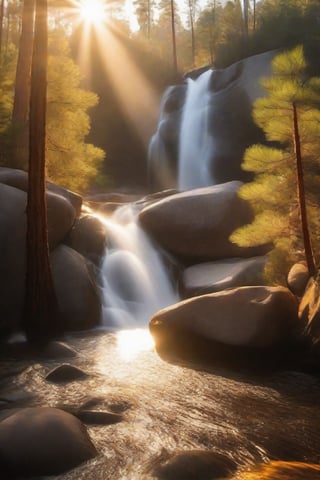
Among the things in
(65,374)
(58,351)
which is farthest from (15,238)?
(65,374)

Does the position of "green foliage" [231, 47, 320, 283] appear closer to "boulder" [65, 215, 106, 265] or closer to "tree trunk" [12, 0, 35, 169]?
"boulder" [65, 215, 106, 265]

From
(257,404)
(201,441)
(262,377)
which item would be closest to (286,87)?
(262,377)

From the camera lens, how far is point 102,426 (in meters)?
4.00

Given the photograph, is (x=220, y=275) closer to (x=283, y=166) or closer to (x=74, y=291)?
(x=283, y=166)

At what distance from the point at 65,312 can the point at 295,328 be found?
13.1 feet

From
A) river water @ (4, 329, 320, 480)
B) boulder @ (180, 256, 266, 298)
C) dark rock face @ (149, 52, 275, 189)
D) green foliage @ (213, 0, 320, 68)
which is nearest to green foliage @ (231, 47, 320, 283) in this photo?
boulder @ (180, 256, 266, 298)

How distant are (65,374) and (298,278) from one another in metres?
4.13

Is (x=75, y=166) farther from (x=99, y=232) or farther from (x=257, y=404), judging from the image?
(x=257, y=404)

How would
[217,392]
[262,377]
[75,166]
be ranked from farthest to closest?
[75,166], [262,377], [217,392]

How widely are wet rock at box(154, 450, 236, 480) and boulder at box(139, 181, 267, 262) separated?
7816 millimetres

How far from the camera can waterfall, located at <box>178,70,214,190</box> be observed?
19.7 m

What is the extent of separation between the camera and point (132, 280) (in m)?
10.2

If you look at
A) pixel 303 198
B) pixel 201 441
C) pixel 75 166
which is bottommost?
pixel 201 441

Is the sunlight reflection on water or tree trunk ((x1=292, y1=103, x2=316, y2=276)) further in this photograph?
tree trunk ((x1=292, y1=103, x2=316, y2=276))
